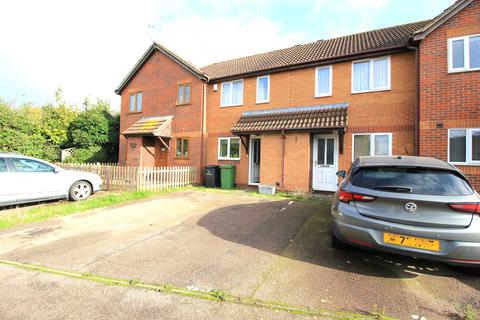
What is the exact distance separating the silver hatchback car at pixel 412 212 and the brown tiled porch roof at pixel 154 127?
12.1 meters

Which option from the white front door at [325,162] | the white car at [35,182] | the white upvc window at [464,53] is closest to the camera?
the white car at [35,182]

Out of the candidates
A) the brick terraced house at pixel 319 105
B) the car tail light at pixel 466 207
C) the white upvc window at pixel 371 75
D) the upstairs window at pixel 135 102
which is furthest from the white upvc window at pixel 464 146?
the upstairs window at pixel 135 102

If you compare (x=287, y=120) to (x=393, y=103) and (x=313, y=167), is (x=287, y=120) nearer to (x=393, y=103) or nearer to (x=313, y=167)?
(x=313, y=167)

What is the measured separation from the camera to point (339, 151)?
1046 cm

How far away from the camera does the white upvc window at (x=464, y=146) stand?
26.7 feet

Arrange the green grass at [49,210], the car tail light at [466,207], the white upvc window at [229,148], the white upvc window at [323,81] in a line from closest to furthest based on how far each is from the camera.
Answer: the car tail light at [466,207] → the green grass at [49,210] → the white upvc window at [323,81] → the white upvc window at [229,148]

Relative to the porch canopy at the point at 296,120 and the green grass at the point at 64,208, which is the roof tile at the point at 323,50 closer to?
the porch canopy at the point at 296,120

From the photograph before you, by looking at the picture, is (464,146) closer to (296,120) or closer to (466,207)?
(296,120)

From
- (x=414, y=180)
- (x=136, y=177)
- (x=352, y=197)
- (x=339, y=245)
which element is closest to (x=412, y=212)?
(x=414, y=180)

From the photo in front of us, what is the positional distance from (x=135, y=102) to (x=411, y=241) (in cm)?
1739

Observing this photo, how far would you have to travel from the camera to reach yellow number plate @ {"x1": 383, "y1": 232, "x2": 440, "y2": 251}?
311 cm

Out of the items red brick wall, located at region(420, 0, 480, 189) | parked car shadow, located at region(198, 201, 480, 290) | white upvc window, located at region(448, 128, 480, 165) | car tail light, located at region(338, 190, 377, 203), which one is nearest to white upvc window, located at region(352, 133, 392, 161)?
red brick wall, located at region(420, 0, 480, 189)

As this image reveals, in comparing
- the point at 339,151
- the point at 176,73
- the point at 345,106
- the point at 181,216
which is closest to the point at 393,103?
the point at 345,106

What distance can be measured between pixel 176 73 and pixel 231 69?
3.46 meters
